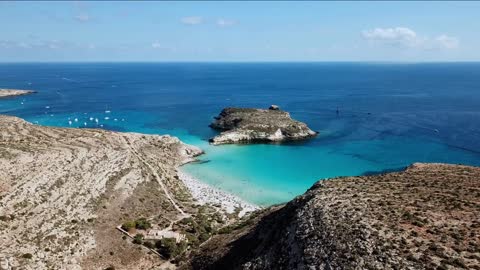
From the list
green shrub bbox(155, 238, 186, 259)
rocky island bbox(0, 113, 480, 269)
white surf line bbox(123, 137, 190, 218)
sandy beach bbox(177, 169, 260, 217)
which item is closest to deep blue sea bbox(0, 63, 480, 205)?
sandy beach bbox(177, 169, 260, 217)

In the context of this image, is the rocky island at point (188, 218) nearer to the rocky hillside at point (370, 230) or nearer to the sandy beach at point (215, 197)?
the rocky hillside at point (370, 230)

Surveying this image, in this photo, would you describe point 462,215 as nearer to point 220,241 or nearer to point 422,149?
point 220,241

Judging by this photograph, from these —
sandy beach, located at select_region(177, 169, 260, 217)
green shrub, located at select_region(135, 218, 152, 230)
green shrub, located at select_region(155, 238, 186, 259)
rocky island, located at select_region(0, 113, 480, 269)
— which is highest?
rocky island, located at select_region(0, 113, 480, 269)

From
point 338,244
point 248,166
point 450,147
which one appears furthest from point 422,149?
point 338,244

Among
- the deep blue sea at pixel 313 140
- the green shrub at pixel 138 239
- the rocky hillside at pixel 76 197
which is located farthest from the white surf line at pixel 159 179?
the deep blue sea at pixel 313 140

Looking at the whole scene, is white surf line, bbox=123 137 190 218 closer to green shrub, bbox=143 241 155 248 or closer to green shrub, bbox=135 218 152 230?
green shrub, bbox=135 218 152 230
